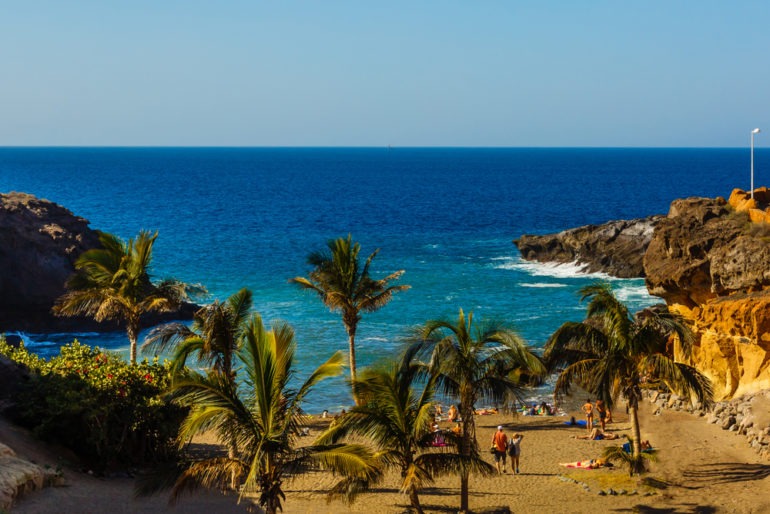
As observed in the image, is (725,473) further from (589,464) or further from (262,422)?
Result: (262,422)

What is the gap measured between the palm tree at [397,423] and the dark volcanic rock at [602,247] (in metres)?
48.8

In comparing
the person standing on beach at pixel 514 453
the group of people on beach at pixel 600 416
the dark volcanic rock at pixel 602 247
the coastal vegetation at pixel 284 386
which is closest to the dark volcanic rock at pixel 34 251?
the coastal vegetation at pixel 284 386

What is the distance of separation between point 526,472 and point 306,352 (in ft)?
66.0

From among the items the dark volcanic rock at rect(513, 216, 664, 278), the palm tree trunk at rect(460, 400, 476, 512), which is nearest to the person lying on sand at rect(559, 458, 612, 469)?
the palm tree trunk at rect(460, 400, 476, 512)

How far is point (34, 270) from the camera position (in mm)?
52000

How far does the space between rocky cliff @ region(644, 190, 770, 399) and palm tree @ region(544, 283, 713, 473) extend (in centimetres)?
688

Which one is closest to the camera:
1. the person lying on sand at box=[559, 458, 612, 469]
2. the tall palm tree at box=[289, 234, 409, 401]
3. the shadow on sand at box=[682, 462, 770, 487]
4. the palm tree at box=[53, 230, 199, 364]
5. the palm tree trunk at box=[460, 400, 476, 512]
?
the palm tree trunk at box=[460, 400, 476, 512]

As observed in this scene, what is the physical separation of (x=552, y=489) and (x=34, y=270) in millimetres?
37755

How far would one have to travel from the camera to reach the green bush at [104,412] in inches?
917

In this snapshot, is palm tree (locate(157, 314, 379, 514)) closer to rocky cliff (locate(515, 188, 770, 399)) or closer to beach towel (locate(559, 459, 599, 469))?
beach towel (locate(559, 459, 599, 469))

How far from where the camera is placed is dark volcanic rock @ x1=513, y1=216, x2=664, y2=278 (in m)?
65.9

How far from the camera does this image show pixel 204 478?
1591cm

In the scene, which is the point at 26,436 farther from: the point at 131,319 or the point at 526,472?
the point at 526,472

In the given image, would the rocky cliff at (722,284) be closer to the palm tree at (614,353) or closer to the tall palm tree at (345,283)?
the palm tree at (614,353)
